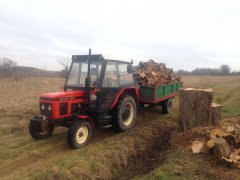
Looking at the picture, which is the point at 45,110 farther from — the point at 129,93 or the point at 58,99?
the point at 129,93

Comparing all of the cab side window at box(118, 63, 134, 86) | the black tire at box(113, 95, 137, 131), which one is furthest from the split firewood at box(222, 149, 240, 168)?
the cab side window at box(118, 63, 134, 86)

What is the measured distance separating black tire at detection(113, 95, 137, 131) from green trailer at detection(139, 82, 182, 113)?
1182 mm

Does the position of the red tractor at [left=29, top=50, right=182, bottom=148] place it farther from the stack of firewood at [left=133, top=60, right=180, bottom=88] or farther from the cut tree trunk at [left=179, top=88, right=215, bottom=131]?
the cut tree trunk at [left=179, top=88, right=215, bottom=131]

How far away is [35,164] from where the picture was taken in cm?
584

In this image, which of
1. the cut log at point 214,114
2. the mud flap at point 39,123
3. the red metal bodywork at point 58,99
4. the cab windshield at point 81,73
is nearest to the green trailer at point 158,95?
the cut log at point 214,114

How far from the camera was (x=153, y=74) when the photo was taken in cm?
1064

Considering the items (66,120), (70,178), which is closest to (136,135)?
(66,120)

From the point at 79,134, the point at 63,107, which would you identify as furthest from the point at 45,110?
the point at 79,134

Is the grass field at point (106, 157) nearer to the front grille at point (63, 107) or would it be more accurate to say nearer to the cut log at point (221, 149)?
the cut log at point (221, 149)

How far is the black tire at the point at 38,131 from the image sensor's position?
693 centimetres

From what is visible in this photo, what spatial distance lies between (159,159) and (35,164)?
9.39ft

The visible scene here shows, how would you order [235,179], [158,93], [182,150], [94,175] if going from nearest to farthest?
[235,179]
[94,175]
[182,150]
[158,93]

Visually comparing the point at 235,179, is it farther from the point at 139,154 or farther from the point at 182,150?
the point at 139,154

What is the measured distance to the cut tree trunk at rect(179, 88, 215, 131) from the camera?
7613 mm
